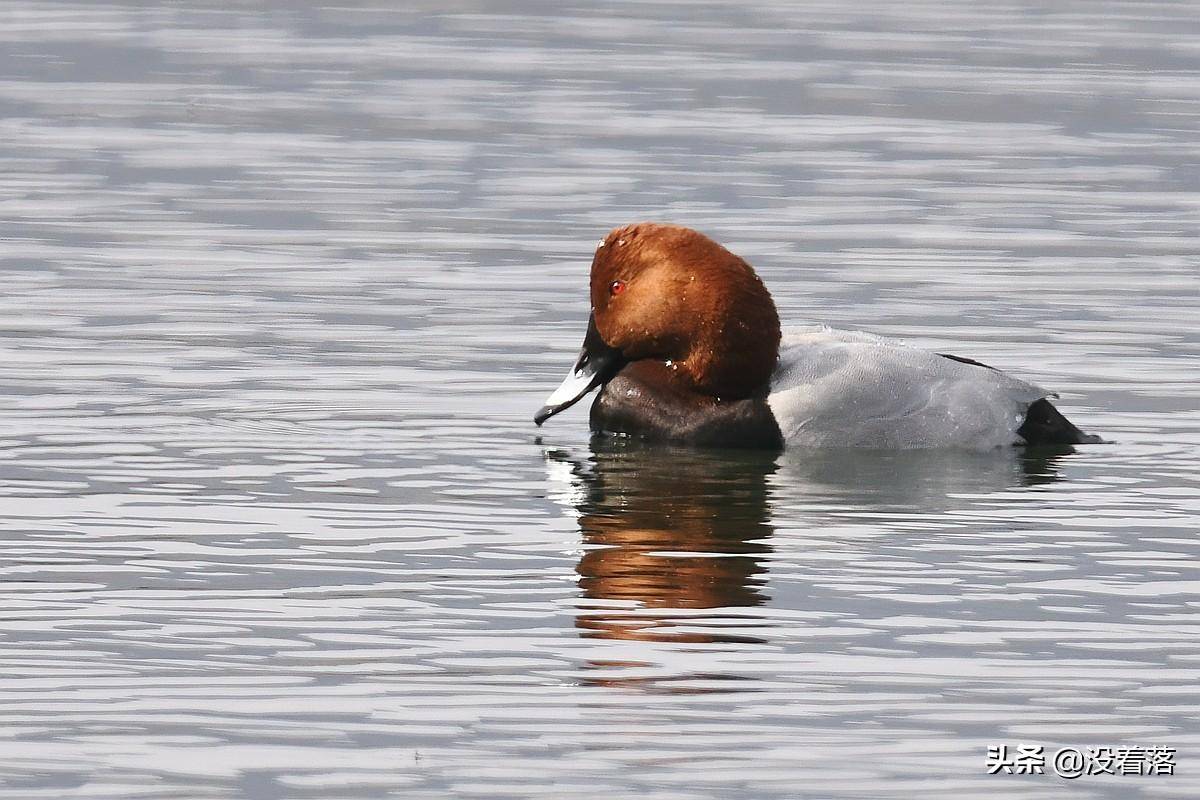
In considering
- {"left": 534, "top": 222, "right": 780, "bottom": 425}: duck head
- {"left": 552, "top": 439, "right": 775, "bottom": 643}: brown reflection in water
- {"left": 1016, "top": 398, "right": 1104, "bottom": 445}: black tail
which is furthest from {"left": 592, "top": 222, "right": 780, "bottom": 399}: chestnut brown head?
{"left": 1016, "top": 398, "right": 1104, "bottom": 445}: black tail

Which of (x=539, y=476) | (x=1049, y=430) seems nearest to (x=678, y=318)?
(x=539, y=476)

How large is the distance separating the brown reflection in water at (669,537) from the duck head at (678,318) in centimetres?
30

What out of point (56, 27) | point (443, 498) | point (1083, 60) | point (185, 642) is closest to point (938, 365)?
point (443, 498)

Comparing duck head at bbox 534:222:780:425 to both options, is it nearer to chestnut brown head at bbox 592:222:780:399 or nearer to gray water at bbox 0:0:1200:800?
chestnut brown head at bbox 592:222:780:399

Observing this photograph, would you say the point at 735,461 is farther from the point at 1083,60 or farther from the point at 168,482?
the point at 1083,60

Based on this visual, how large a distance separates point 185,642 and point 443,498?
2185mm

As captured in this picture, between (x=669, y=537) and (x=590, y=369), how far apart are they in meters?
2.22

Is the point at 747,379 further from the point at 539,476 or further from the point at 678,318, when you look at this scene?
the point at 539,476

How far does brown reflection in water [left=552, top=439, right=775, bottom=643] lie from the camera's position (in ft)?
23.3

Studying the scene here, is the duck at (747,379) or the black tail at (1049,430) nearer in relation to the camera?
the duck at (747,379)

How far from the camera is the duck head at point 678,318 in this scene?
9.98 meters

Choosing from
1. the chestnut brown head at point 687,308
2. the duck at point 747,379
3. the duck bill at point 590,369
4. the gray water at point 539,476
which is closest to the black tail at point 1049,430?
the duck at point 747,379

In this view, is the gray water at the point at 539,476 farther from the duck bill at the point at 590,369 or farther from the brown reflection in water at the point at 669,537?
the duck bill at the point at 590,369

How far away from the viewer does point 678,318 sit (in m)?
10.1
